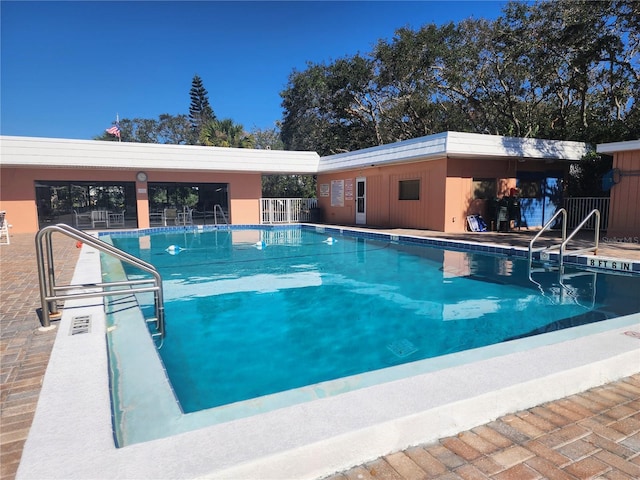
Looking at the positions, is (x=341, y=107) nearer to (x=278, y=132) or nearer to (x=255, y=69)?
(x=255, y=69)

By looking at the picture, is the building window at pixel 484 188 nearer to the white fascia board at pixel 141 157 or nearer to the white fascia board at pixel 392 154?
the white fascia board at pixel 392 154

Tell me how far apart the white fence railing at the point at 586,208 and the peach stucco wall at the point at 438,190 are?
2.53 metres

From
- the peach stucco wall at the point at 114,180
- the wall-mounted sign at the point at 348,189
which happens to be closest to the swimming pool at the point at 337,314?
the peach stucco wall at the point at 114,180

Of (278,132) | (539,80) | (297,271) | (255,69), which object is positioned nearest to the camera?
(297,271)

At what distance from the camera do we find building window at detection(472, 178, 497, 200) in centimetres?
1272

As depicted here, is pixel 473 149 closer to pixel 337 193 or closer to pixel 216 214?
pixel 337 193

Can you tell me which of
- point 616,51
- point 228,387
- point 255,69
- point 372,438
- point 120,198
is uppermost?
point 255,69

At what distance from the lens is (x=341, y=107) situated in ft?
75.7

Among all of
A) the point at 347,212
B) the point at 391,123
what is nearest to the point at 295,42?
the point at 391,123

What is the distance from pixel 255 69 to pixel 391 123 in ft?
38.2

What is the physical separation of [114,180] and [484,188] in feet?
45.5

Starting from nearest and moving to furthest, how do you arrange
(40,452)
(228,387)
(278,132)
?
(40,452) < (228,387) < (278,132)

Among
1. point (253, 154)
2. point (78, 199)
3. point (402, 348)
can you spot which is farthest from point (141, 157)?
point (402, 348)

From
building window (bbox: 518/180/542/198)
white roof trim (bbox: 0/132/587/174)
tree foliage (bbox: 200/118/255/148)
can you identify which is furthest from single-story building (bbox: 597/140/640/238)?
tree foliage (bbox: 200/118/255/148)
